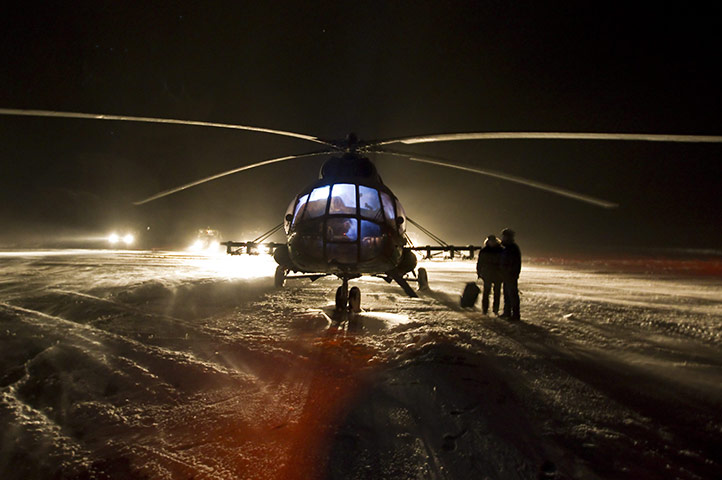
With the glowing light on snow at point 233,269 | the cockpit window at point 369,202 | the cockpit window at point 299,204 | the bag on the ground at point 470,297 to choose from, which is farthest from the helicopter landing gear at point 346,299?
the glowing light on snow at point 233,269

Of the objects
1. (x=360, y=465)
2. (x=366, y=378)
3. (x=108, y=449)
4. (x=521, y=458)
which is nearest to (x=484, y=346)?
(x=366, y=378)

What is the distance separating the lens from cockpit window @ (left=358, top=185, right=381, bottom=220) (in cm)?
611

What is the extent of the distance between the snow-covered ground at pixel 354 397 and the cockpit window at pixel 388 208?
6.79 feet

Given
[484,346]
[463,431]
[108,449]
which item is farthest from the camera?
[484,346]

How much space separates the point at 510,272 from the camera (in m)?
6.30

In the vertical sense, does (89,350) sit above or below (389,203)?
below

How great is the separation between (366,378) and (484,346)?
2.15 meters

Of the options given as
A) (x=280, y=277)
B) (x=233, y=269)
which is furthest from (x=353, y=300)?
(x=233, y=269)

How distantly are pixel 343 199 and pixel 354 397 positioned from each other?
3913 mm

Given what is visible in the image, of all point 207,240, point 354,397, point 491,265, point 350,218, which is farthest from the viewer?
point 207,240

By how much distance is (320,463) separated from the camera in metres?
2.20

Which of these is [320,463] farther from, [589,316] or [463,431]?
[589,316]

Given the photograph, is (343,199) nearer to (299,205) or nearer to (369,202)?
(369,202)

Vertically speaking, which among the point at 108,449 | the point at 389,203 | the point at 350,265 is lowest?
the point at 108,449
